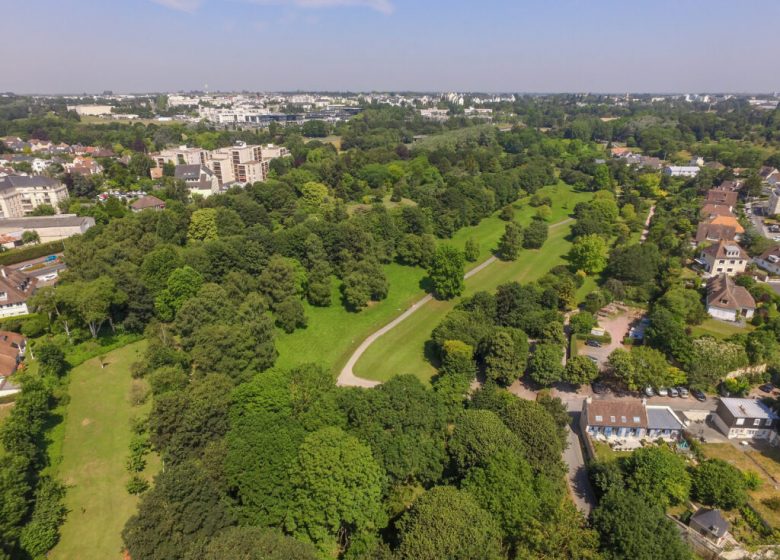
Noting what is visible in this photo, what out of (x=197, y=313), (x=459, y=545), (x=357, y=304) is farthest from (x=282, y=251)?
(x=459, y=545)

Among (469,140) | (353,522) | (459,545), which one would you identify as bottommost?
(353,522)

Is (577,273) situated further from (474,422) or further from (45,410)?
(45,410)

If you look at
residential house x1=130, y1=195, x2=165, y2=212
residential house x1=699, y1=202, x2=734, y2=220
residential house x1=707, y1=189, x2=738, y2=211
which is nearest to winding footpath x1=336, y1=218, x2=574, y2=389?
residential house x1=699, y1=202, x2=734, y2=220

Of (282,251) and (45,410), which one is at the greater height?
(282,251)

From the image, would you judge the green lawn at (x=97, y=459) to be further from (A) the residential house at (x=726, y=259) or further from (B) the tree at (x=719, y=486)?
(A) the residential house at (x=726, y=259)

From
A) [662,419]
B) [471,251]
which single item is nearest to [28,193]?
[471,251]

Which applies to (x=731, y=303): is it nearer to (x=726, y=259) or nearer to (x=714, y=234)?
(x=726, y=259)

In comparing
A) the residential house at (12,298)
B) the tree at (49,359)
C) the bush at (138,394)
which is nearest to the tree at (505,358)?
the bush at (138,394)
